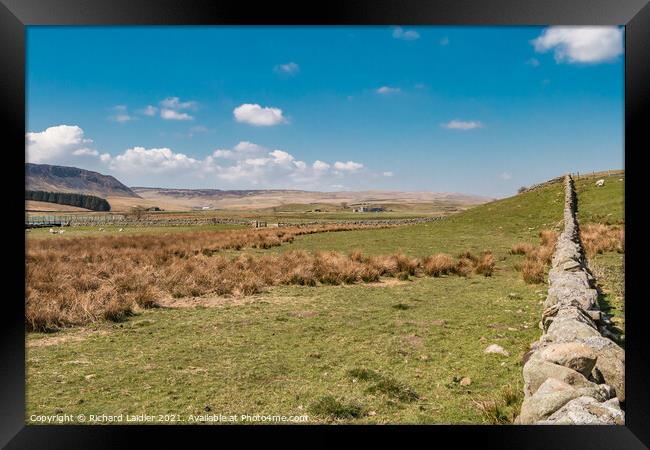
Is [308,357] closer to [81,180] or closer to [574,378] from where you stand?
[574,378]

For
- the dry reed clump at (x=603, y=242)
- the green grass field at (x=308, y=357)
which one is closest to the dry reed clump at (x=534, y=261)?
the green grass field at (x=308, y=357)

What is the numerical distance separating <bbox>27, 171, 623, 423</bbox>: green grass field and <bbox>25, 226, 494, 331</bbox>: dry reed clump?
1.68 ft

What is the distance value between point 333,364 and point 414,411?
1.48 m

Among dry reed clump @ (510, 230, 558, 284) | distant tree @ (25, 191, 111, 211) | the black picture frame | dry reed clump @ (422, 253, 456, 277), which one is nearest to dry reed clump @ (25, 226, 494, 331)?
dry reed clump @ (422, 253, 456, 277)

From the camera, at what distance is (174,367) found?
5.01 meters

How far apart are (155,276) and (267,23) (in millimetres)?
8636

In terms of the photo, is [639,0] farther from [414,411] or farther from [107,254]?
[107,254]

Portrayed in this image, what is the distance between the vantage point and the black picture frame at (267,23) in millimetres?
3418

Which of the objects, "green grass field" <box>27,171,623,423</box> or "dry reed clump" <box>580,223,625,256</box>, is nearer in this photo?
"green grass field" <box>27,171,623,423</box>

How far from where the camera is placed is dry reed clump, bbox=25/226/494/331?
7355mm

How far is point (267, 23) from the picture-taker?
3.72 m

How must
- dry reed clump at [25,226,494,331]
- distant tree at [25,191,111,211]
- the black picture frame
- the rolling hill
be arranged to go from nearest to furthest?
the black picture frame → dry reed clump at [25,226,494,331] → distant tree at [25,191,111,211] → the rolling hill

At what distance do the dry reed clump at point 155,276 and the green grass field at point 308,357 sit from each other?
51cm

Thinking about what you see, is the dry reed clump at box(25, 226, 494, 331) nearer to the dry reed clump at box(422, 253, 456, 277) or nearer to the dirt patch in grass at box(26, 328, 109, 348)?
the dry reed clump at box(422, 253, 456, 277)
